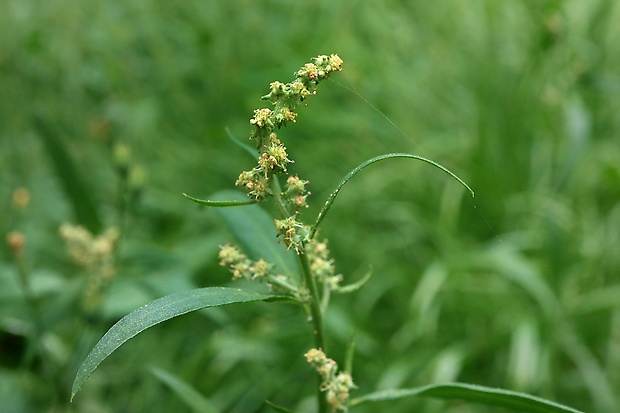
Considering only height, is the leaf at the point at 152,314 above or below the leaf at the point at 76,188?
below

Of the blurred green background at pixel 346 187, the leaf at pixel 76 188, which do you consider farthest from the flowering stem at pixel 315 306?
the leaf at pixel 76 188

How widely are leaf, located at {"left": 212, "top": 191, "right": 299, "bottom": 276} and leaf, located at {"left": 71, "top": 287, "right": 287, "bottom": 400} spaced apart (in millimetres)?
137

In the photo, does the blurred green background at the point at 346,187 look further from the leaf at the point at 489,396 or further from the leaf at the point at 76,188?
the leaf at the point at 489,396

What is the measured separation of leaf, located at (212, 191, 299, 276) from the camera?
77cm

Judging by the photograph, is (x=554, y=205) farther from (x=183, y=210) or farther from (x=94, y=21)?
(x=94, y=21)

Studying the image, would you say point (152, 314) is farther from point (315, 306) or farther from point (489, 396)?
point (489, 396)

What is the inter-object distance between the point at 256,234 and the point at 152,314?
0.29 metres

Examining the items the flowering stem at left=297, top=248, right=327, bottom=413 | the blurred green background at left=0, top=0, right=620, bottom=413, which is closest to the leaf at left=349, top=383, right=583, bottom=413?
the flowering stem at left=297, top=248, right=327, bottom=413

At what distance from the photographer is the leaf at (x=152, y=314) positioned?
0.53 metres

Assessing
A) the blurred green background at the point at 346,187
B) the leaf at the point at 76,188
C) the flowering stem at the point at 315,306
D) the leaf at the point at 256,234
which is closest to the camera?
the flowering stem at the point at 315,306

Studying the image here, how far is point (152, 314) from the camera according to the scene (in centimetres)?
56

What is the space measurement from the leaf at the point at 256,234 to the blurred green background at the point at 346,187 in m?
0.27

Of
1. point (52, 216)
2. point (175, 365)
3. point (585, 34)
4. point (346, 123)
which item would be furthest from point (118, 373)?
point (585, 34)

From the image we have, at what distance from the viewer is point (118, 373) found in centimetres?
160
